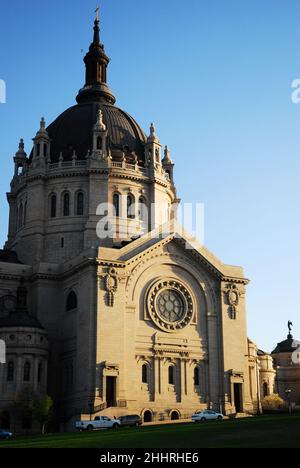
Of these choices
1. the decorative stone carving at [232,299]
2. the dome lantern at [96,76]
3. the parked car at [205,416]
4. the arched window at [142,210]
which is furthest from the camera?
the dome lantern at [96,76]

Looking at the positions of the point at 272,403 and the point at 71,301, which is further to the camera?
the point at 272,403

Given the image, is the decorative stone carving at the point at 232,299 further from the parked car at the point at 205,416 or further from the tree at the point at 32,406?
the tree at the point at 32,406

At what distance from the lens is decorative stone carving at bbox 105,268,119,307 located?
64188 mm

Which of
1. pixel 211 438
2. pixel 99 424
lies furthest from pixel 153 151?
pixel 211 438

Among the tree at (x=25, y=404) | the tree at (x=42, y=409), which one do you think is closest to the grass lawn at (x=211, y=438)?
the tree at (x=42, y=409)

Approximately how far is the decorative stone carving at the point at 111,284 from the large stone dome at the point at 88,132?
2158 centimetres

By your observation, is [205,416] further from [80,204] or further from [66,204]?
[66,204]

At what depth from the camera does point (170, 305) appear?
2739 inches

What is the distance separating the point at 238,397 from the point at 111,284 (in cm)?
1734

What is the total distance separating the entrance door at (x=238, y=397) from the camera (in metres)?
69.4

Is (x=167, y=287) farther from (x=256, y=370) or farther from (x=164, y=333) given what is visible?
(x=256, y=370)

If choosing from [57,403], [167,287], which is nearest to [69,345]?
[57,403]

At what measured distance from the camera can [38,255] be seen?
256 feet
